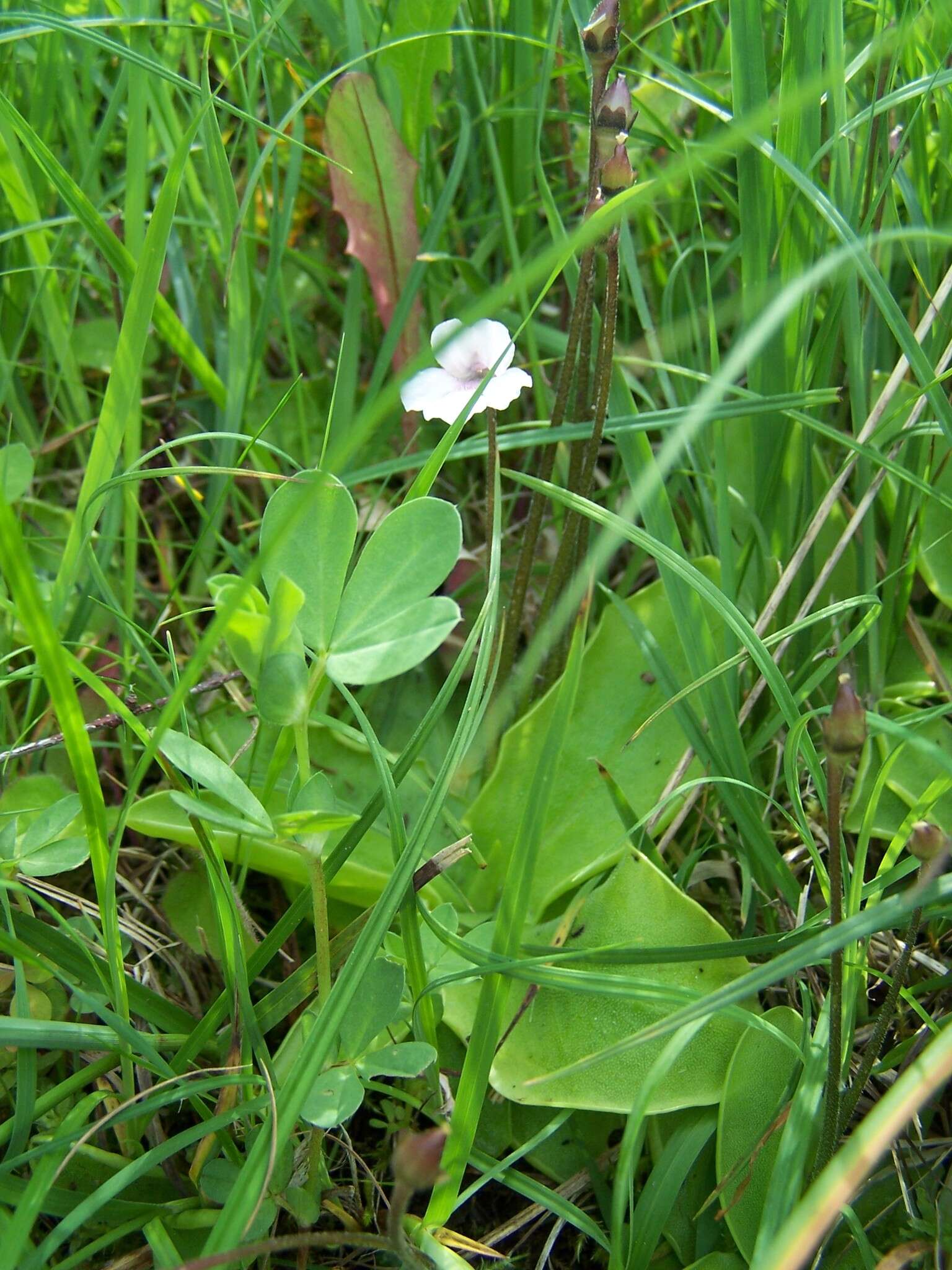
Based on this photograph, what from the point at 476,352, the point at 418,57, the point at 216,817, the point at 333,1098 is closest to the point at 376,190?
the point at 418,57

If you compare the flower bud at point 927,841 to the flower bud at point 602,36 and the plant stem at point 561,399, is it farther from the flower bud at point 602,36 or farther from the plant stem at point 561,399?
the flower bud at point 602,36

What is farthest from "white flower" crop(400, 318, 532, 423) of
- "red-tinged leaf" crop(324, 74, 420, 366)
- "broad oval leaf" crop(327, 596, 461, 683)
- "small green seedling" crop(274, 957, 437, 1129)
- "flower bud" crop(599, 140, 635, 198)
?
"small green seedling" crop(274, 957, 437, 1129)

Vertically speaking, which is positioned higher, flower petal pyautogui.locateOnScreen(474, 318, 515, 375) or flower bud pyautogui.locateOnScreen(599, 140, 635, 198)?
flower bud pyautogui.locateOnScreen(599, 140, 635, 198)

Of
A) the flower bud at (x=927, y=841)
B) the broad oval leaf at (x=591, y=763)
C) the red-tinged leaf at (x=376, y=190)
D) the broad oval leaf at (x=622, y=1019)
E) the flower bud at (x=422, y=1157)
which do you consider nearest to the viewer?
the flower bud at (x=422, y=1157)

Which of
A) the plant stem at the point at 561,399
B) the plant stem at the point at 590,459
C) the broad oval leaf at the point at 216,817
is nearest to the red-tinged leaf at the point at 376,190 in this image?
the plant stem at the point at 561,399

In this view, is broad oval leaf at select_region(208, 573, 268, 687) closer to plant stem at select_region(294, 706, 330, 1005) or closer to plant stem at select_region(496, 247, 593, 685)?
plant stem at select_region(294, 706, 330, 1005)

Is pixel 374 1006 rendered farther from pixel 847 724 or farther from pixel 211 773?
pixel 847 724

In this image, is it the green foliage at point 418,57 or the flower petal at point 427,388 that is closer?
the flower petal at point 427,388

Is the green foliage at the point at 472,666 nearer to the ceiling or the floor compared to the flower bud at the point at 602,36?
nearer to the floor
